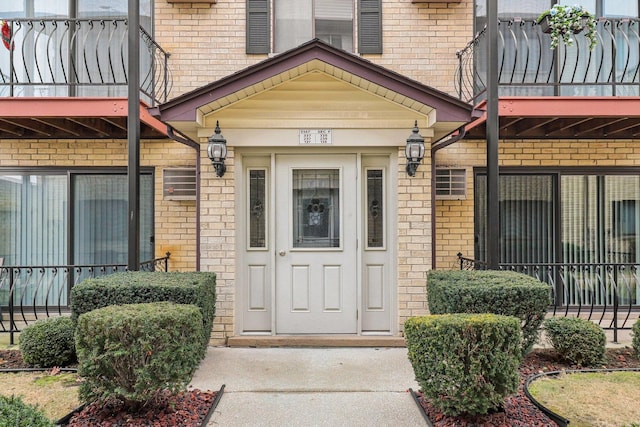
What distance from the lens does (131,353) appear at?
305 cm

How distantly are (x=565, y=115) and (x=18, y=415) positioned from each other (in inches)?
237

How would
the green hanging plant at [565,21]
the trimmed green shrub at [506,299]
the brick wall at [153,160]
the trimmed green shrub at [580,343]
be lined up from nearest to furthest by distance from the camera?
the trimmed green shrub at [506,299], the trimmed green shrub at [580,343], the green hanging plant at [565,21], the brick wall at [153,160]

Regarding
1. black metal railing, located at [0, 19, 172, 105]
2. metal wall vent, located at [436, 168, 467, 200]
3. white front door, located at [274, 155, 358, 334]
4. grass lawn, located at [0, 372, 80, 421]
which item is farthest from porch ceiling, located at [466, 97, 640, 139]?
grass lawn, located at [0, 372, 80, 421]

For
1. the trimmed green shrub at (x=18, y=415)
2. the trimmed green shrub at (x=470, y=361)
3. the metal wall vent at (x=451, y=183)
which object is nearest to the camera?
the trimmed green shrub at (x=18, y=415)

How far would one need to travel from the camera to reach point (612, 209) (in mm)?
6711

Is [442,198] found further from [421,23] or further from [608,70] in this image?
[608,70]

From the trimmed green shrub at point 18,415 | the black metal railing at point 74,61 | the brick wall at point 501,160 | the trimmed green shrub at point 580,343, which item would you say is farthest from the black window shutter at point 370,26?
the trimmed green shrub at point 18,415

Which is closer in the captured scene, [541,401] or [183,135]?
[541,401]

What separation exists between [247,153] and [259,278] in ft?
5.34

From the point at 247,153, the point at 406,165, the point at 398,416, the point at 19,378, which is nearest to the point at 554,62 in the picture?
the point at 406,165

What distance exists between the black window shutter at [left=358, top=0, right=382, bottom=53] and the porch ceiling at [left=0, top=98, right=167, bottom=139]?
3.19 metres

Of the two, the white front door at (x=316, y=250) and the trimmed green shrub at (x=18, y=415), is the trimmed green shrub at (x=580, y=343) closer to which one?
the white front door at (x=316, y=250)

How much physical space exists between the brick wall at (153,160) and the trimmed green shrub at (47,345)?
195cm

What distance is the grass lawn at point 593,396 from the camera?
341 centimetres
